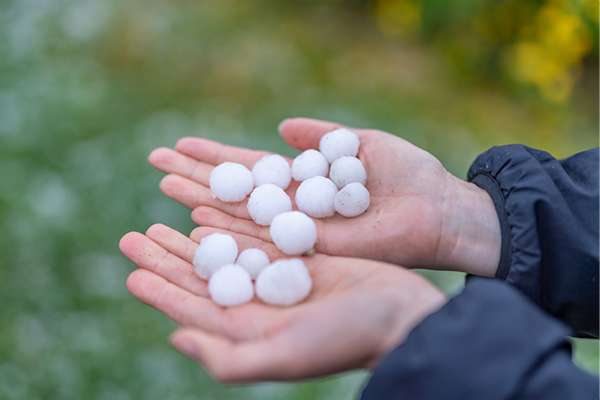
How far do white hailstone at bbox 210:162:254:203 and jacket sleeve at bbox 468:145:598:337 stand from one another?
60cm

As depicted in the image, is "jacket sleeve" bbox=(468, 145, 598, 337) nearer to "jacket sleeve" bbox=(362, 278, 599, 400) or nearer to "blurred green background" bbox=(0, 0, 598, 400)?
"jacket sleeve" bbox=(362, 278, 599, 400)

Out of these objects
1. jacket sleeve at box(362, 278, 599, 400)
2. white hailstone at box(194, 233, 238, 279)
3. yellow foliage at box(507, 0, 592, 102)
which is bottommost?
jacket sleeve at box(362, 278, 599, 400)

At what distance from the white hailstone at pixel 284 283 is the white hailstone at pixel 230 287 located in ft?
0.08

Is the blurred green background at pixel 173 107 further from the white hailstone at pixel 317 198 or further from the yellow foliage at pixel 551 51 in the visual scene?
the white hailstone at pixel 317 198

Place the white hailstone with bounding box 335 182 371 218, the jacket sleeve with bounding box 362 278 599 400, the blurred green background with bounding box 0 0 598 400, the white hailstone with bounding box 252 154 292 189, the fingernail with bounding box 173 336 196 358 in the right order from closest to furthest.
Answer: the jacket sleeve with bounding box 362 278 599 400
the fingernail with bounding box 173 336 196 358
the white hailstone with bounding box 335 182 371 218
the white hailstone with bounding box 252 154 292 189
the blurred green background with bounding box 0 0 598 400

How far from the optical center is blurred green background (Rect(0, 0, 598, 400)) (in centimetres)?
195

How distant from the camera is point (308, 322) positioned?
1.05m

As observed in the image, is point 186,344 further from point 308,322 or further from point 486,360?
point 486,360

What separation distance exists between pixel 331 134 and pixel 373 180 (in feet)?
0.58

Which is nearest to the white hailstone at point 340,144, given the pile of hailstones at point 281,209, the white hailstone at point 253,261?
the pile of hailstones at point 281,209

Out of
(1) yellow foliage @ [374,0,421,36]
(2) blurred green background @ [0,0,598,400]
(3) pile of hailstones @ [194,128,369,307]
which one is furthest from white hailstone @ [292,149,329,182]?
(1) yellow foliage @ [374,0,421,36]

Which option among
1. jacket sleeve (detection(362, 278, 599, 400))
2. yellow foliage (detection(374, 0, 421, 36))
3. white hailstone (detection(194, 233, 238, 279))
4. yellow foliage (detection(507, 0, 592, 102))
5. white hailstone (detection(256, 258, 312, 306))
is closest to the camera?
jacket sleeve (detection(362, 278, 599, 400))

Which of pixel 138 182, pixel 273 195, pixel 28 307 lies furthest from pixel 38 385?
pixel 273 195

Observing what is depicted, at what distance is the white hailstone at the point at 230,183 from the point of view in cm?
157
